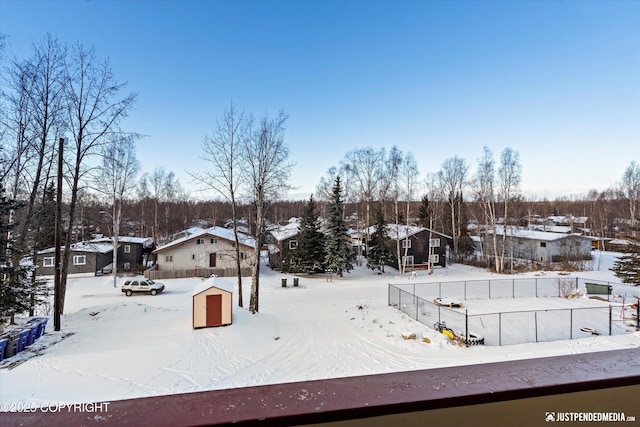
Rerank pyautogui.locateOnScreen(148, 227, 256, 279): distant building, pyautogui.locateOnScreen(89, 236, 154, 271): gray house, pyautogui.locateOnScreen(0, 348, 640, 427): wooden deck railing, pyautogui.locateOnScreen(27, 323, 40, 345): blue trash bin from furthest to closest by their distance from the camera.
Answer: pyautogui.locateOnScreen(89, 236, 154, 271): gray house
pyautogui.locateOnScreen(148, 227, 256, 279): distant building
pyautogui.locateOnScreen(27, 323, 40, 345): blue trash bin
pyautogui.locateOnScreen(0, 348, 640, 427): wooden deck railing

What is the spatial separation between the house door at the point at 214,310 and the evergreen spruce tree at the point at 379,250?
16.1 metres

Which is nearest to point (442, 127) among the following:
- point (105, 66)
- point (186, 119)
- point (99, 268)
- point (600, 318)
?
point (600, 318)

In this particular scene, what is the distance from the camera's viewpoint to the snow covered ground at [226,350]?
7156 millimetres

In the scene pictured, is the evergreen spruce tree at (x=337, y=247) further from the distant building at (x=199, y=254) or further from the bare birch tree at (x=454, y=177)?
the bare birch tree at (x=454, y=177)

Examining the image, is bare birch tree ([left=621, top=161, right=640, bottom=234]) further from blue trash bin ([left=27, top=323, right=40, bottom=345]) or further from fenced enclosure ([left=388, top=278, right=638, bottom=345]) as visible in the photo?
blue trash bin ([left=27, top=323, right=40, bottom=345])

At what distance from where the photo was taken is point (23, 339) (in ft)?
30.1

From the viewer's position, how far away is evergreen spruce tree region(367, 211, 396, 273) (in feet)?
82.3

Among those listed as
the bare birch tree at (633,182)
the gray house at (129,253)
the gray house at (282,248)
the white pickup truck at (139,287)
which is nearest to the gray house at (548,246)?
the bare birch tree at (633,182)

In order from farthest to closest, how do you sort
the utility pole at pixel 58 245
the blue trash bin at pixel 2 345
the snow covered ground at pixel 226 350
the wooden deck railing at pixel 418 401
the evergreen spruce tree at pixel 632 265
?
the evergreen spruce tree at pixel 632 265 < the utility pole at pixel 58 245 < the blue trash bin at pixel 2 345 < the snow covered ground at pixel 226 350 < the wooden deck railing at pixel 418 401

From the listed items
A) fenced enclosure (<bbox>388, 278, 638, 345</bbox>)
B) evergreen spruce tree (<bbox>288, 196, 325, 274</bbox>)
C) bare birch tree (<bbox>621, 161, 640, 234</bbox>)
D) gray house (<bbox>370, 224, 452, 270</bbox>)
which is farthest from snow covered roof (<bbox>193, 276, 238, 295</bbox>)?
bare birch tree (<bbox>621, 161, 640, 234</bbox>)

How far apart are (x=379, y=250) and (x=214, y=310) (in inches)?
648

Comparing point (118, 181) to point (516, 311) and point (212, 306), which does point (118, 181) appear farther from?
point (516, 311)

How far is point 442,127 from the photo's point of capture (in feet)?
57.7

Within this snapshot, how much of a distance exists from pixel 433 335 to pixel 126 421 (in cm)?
1161
